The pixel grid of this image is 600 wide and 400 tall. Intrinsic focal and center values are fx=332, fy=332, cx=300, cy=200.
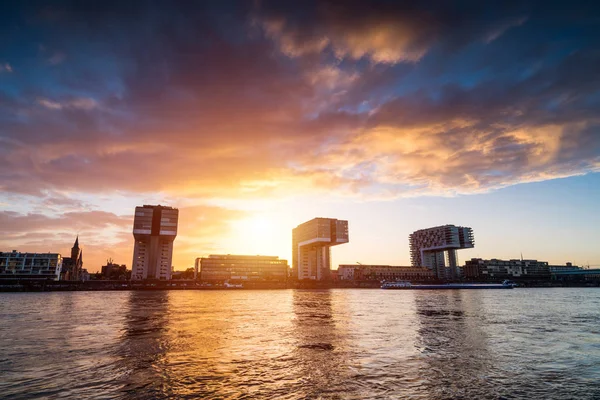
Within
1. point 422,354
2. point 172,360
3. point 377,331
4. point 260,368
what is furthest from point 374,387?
point 377,331

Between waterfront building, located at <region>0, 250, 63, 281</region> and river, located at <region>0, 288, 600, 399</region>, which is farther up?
waterfront building, located at <region>0, 250, 63, 281</region>

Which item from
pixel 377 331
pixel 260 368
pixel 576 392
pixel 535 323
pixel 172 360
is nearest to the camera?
pixel 576 392

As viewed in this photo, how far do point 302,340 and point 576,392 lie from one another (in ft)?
60.7

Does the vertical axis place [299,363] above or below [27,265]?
below

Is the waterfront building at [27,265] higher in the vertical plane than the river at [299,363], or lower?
higher

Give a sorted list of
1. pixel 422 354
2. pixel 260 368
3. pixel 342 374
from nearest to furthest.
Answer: pixel 342 374 → pixel 260 368 → pixel 422 354

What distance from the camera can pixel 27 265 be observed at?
19300cm

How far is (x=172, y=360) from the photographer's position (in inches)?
834

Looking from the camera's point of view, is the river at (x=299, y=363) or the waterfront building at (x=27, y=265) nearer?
the river at (x=299, y=363)

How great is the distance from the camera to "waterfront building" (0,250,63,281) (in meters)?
188

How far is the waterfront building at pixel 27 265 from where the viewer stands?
617 ft

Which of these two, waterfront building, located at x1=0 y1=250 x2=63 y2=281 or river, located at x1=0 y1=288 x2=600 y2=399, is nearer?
river, located at x1=0 y1=288 x2=600 y2=399

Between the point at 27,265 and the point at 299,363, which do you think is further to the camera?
the point at 27,265

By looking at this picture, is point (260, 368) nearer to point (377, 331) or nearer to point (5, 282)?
point (377, 331)
